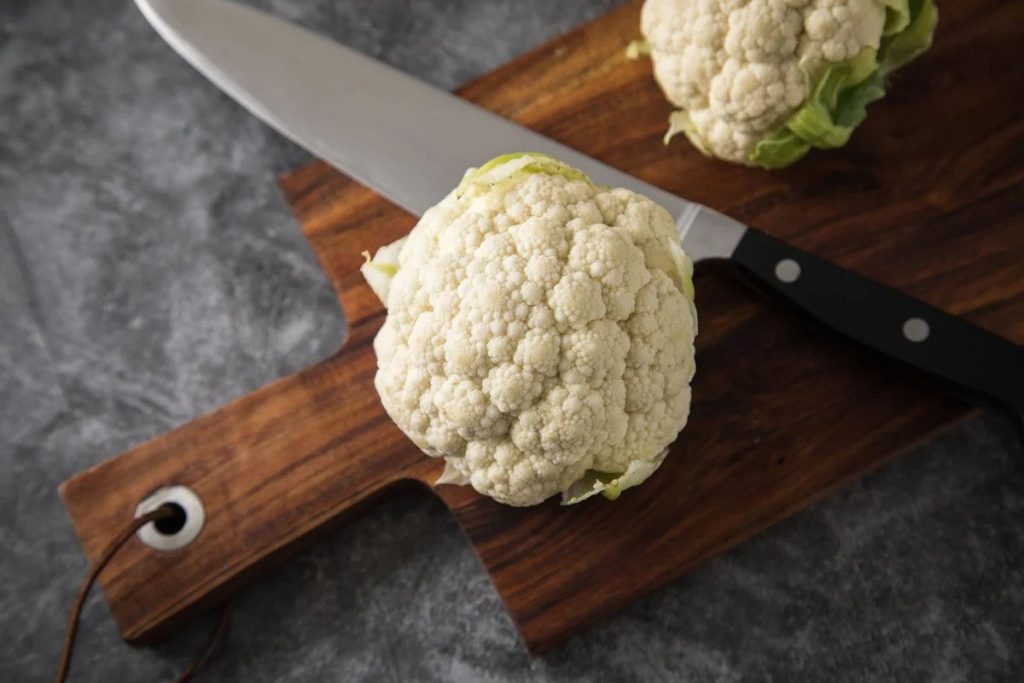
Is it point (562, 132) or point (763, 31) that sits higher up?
point (763, 31)

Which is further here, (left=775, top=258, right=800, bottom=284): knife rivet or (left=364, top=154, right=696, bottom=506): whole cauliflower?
(left=775, top=258, right=800, bottom=284): knife rivet

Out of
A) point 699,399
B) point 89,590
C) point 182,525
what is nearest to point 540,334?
point 699,399

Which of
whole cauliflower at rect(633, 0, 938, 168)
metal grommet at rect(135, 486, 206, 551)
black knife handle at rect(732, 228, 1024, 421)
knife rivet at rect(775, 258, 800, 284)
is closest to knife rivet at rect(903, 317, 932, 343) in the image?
black knife handle at rect(732, 228, 1024, 421)

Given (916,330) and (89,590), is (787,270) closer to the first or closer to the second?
(916,330)

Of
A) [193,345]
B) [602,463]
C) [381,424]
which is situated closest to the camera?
[602,463]

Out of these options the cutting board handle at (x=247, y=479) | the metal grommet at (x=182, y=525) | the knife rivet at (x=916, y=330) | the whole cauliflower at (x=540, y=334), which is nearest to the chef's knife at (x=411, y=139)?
the knife rivet at (x=916, y=330)

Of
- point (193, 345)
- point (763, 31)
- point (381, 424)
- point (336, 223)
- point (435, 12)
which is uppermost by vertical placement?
point (763, 31)

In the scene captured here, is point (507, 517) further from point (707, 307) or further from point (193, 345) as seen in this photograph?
point (193, 345)

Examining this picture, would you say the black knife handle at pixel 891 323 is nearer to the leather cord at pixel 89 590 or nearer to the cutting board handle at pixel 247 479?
the cutting board handle at pixel 247 479

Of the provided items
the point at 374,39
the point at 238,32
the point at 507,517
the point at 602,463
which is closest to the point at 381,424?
the point at 507,517

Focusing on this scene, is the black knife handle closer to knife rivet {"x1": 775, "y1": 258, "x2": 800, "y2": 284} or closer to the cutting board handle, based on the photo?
knife rivet {"x1": 775, "y1": 258, "x2": 800, "y2": 284}
